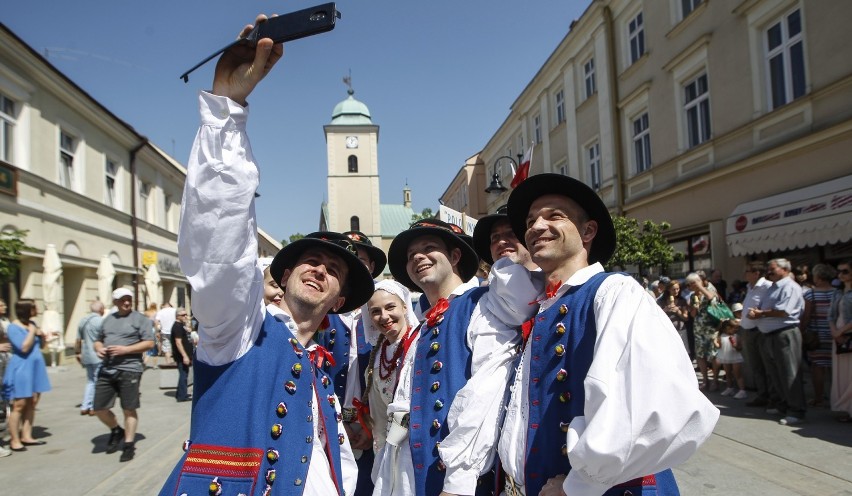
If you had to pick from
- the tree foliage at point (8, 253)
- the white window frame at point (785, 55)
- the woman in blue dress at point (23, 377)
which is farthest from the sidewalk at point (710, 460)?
the white window frame at point (785, 55)

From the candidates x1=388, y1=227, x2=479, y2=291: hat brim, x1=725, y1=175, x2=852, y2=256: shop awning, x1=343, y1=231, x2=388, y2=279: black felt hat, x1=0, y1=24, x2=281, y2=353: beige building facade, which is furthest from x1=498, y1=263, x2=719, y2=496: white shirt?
x1=0, y1=24, x2=281, y2=353: beige building facade

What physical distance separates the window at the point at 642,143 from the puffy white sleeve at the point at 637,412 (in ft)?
49.1

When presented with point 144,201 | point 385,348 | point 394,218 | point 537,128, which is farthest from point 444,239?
point 394,218

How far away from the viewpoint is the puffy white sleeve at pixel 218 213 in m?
1.58

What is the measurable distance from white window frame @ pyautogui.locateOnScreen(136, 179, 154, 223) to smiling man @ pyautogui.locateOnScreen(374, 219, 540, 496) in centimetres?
2112

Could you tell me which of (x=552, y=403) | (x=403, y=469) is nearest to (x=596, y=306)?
(x=552, y=403)

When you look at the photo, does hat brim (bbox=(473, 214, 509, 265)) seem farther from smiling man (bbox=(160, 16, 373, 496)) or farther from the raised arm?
the raised arm

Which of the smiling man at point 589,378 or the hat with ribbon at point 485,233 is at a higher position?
the hat with ribbon at point 485,233

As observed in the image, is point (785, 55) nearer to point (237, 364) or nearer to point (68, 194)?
point (237, 364)

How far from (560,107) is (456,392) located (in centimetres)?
2045

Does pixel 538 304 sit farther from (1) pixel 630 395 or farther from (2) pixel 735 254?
(2) pixel 735 254

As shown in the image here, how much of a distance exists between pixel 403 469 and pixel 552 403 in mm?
882

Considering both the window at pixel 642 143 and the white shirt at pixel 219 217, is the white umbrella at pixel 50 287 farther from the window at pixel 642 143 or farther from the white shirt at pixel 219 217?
the window at pixel 642 143

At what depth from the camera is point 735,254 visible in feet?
37.1
